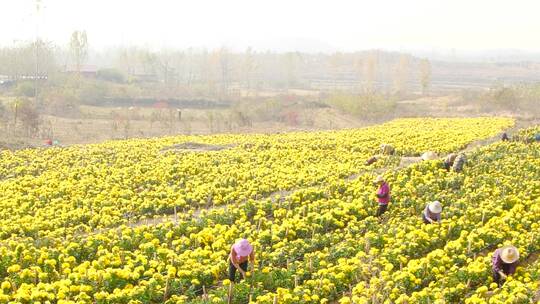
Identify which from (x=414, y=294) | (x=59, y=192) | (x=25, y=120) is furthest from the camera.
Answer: (x=25, y=120)

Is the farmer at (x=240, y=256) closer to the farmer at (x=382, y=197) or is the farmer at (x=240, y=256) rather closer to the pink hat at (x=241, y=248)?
the pink hat at (x=241, y=248)

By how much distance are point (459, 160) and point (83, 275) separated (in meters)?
15.6

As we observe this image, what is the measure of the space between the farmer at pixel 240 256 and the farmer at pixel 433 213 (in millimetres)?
5861

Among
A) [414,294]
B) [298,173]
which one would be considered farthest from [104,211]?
[414,294]

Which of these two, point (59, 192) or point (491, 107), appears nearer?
point (59, 192)

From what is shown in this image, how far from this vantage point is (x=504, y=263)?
11.9m

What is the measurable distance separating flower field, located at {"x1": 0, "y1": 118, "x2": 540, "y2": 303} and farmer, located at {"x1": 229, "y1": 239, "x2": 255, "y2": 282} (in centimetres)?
30

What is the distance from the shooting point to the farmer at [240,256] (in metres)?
12.0

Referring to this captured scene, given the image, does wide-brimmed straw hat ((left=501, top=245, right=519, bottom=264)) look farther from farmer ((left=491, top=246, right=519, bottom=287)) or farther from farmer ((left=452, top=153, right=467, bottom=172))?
farmer ((left=452, top=153, right=467, bottom=172))

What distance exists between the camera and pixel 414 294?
10.9m

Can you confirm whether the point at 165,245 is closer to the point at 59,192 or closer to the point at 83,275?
the point at 83,275

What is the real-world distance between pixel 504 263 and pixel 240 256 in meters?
5.58

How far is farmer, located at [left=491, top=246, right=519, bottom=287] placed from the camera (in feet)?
38.4

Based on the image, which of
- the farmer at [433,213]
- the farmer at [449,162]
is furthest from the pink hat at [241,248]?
the farmer at [449,162]
